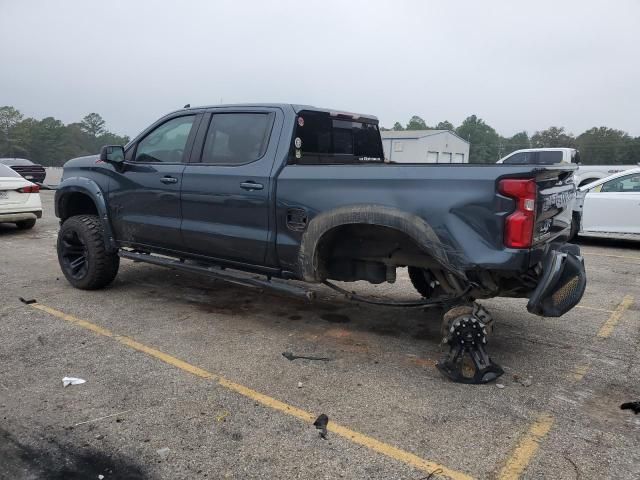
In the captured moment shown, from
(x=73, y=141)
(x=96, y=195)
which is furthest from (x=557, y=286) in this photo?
(x=73, y=141)


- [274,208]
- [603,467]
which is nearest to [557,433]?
[603,467]

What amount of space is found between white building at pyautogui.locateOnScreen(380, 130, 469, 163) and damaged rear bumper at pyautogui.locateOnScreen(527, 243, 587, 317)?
106ft

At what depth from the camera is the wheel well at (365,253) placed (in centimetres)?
413

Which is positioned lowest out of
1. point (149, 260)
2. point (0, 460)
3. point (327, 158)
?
point (0, 460)

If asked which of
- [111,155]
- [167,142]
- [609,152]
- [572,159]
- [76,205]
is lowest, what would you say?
[76,205]

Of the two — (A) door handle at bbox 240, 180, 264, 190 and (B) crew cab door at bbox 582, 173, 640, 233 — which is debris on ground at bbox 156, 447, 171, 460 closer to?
(A) door handle at bbox 240, 180, 264, 190

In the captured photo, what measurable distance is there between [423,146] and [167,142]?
122ft

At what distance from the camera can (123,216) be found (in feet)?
18.4

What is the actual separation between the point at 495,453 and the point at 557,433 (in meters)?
0.49

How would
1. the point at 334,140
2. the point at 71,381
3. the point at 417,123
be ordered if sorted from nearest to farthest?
the point at 71,381, the point at 334,140, the point at 417,123

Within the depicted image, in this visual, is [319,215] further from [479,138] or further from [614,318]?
[479,138]

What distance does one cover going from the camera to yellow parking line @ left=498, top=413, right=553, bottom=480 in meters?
2.72

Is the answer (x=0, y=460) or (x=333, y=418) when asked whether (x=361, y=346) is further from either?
(x=0, y=460)

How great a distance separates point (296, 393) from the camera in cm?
358
